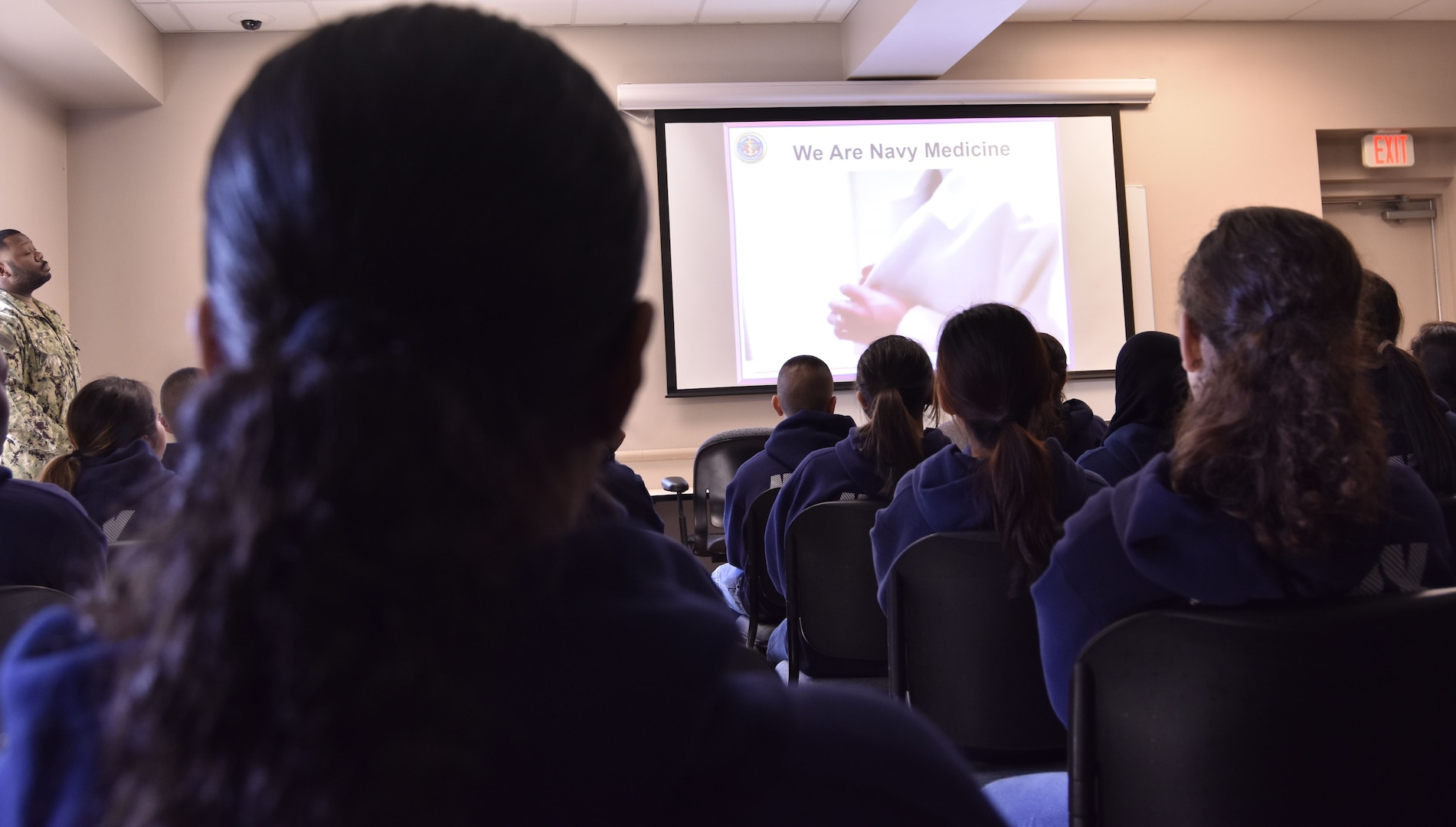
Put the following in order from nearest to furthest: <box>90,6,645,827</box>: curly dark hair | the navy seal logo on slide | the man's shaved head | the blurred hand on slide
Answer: <box>90,6,645,827</box>: curly dark hair, the man's shaved head, the navy seal logo on slide, the blurred hand on slide

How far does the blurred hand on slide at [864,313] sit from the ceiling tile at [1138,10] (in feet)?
6.91

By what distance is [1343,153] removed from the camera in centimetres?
610

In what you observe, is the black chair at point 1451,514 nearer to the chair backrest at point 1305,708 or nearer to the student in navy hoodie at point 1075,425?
the chair backrest at point 1305,708

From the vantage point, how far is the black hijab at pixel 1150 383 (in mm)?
2301

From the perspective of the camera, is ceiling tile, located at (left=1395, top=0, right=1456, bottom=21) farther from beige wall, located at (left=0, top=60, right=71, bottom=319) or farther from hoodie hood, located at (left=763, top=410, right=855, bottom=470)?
beige wall, located at (left=0, top=60, right=71, bottom=319)

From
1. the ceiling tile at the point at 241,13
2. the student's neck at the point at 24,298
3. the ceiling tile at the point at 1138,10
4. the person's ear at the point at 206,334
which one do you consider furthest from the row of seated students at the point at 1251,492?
the ceiling tile at the point at 1138,10

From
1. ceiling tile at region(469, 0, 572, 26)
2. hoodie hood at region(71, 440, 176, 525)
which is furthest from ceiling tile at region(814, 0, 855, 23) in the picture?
hoodie hood at region(71, 440, 176, 525)

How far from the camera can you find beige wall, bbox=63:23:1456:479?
4883 mm

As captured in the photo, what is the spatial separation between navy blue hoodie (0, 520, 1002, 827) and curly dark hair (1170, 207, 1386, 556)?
28.6 inches

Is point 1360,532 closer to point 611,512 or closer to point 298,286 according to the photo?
point 611,512

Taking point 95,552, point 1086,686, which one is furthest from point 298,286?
point 95,552

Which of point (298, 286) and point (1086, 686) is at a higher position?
point (298, 286)

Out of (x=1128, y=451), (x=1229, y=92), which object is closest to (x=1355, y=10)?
(x=1229, y=92)

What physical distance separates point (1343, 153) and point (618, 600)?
7234 millimetres
